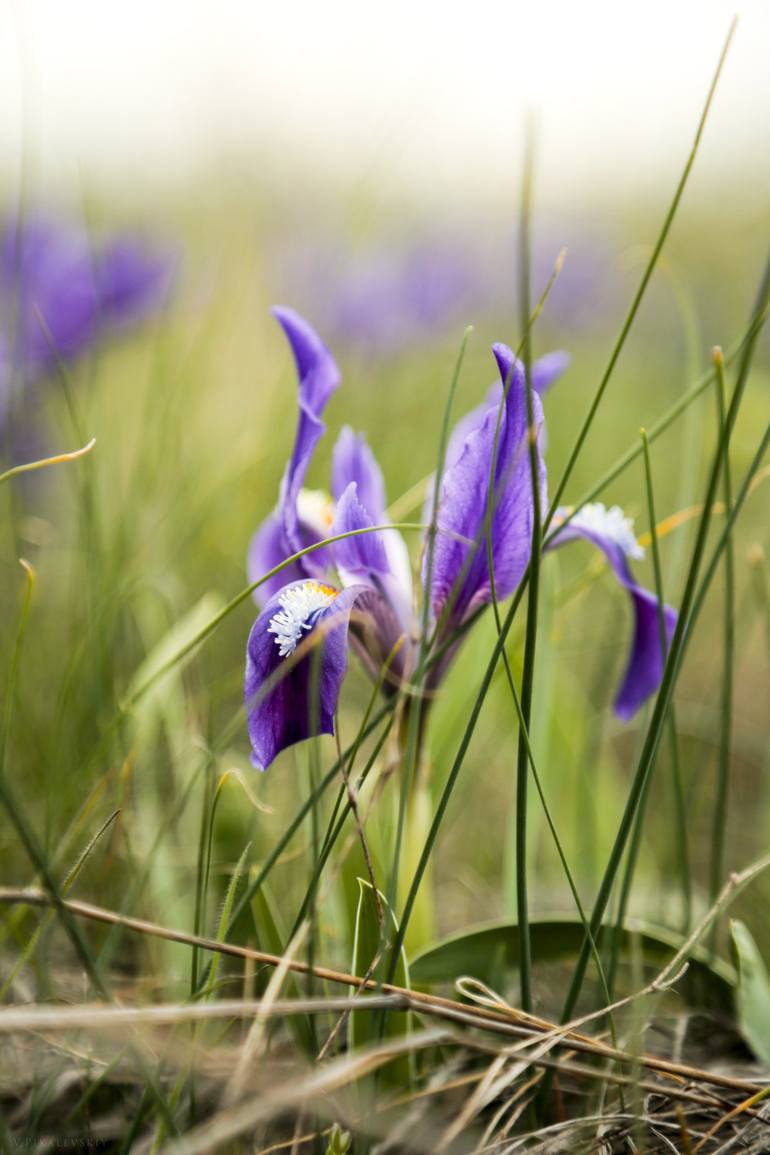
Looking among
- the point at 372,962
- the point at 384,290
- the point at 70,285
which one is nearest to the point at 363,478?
the point at 372,962

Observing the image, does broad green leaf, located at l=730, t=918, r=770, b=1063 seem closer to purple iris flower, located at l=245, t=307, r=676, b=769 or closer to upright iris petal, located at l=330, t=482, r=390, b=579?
purple iris flower, located at l=245, t=307, r=676, b=769

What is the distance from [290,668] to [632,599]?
318 millimetres

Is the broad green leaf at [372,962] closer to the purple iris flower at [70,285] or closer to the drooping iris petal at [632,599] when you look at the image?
the drooping iris petal at [632,599]

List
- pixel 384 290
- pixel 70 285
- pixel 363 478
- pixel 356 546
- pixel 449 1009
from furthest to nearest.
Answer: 1. pixel 384 290
2. pixel 70 285
3. pixel 363 478
4. pixel 356 546
5. pixel 449 1009

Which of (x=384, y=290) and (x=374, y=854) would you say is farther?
(x=384, y=290)

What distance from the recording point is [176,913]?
0.94 meters

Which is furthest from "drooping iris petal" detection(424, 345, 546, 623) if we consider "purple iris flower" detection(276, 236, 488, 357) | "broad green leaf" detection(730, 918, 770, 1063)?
"purple iris flower" detection(276, 236, 488, 357)

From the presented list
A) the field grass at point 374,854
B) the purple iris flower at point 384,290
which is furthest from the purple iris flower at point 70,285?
the purple iris flower at point 384,290

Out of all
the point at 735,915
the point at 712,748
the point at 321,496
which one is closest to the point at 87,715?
the point at 321,496

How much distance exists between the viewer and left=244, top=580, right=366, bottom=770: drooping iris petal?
0.64m

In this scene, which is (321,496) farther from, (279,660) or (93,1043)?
(93,1043)

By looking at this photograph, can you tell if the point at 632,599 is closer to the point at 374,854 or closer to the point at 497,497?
the point at 497,497

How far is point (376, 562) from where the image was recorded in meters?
0.75

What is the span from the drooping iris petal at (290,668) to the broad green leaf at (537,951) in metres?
0.23
